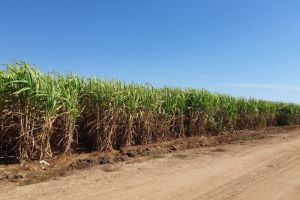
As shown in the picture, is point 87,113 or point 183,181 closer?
point 183,181

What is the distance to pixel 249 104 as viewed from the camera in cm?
2609

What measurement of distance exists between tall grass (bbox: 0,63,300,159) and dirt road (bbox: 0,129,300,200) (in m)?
1.55

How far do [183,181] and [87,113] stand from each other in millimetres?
4733

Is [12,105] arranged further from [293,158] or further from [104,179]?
[293,158]

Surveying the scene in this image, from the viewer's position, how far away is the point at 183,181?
27.4 ft

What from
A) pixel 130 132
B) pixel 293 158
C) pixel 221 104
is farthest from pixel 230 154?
pixel 221 104

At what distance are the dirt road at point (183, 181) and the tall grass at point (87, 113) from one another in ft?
5.09

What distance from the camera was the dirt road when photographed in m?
7.12

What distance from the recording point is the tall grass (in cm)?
928

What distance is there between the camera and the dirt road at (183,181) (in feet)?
23.4

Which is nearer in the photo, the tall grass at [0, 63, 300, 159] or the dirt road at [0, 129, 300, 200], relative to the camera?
the dirt road at [0, 129, 300, 200]

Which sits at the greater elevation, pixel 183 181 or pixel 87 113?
pixel 87 113

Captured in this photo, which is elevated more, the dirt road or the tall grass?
the tall grass

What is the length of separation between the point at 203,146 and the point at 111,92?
4.63m
